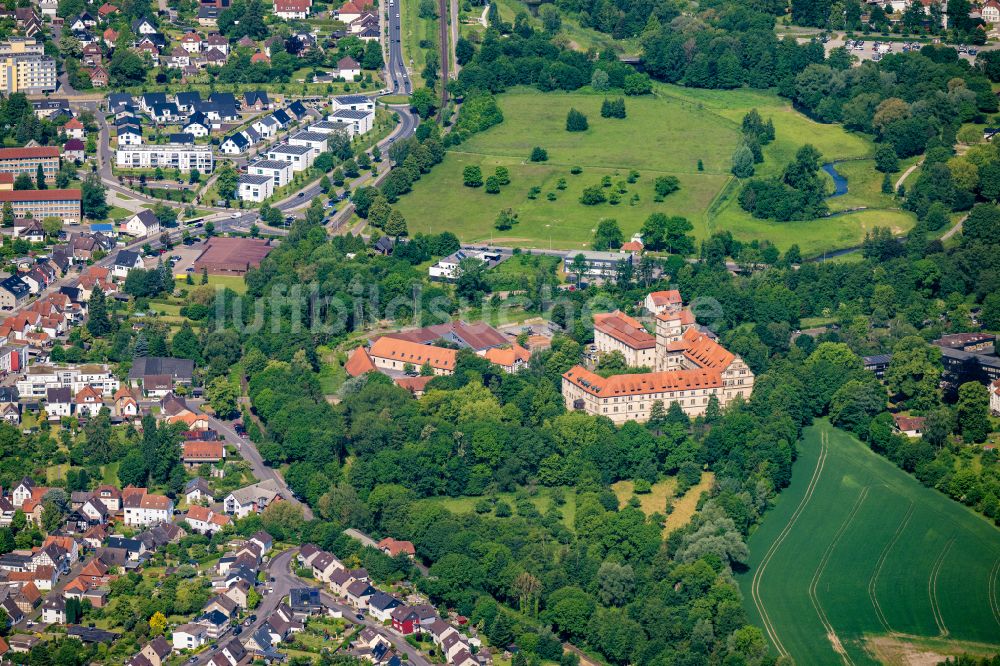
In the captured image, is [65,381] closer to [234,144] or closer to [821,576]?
[234,144]

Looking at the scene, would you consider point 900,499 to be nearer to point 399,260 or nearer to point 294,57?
point 399,260

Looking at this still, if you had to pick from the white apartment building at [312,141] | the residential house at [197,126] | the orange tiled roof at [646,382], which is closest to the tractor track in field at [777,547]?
the orange tiled roof at [646,382]

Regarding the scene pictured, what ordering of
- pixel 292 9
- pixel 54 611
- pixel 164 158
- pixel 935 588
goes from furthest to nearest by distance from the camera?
pixel 292 9
pixel 164 158
pixel 935 588
pixel 54 611

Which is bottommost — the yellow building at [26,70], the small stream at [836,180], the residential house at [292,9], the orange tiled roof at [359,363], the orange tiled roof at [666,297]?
the orange tiled roof at [359,363]

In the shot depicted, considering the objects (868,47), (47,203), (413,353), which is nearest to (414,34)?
(868,47)

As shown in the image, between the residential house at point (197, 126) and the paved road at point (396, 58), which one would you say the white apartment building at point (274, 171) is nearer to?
the residential house at point (197, 126)

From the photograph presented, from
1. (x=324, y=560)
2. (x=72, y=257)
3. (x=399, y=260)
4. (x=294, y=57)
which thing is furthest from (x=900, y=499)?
(x=294, y=57)
